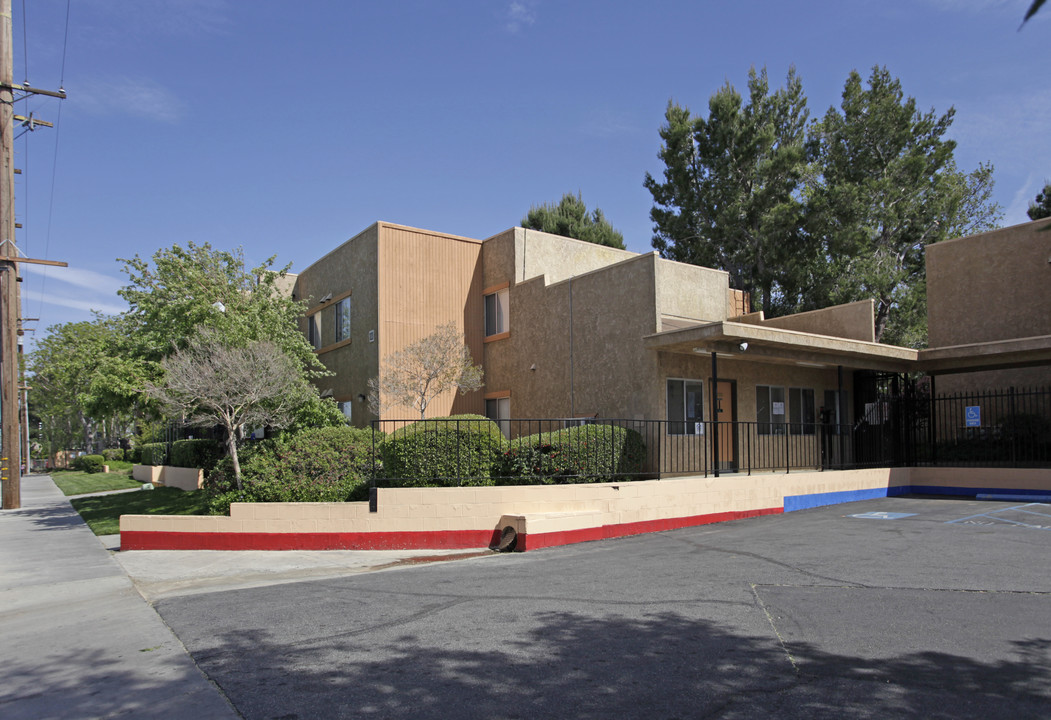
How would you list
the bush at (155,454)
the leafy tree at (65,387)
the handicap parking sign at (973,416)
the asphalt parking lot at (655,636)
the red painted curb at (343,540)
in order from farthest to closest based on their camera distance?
the leafy tree at (65,387), the bush at (155,454), the handicap parking sign at (973,416), the red painted curb at (343,540), the asphalt parking lot at (655,636)

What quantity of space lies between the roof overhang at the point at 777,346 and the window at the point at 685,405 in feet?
2.90

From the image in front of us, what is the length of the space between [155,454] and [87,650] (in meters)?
24.7

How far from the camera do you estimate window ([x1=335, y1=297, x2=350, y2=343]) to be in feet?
68.9

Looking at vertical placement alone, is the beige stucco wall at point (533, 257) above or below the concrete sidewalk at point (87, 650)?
above

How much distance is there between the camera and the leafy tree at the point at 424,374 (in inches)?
672

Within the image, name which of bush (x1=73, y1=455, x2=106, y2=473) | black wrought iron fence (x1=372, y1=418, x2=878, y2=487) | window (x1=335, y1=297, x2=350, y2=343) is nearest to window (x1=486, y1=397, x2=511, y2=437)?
window (x1=335, y1=297, x2=350, y2=343)

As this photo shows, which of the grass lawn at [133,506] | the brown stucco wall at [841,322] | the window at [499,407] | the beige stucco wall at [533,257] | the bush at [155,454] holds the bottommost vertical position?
the grass lawn at [133,506]

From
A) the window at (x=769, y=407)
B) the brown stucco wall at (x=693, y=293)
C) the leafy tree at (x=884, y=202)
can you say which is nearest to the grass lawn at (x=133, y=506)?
the brown stucco wall at (x=693, y=293)

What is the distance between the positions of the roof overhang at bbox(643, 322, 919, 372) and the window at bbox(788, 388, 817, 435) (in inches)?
51.3

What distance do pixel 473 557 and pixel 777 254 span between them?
22.6 metres

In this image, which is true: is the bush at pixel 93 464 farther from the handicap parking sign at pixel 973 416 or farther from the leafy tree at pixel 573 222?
the handicap parking sign at pixel 973 416

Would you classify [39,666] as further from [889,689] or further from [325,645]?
[889,689]

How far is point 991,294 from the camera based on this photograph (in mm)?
20109

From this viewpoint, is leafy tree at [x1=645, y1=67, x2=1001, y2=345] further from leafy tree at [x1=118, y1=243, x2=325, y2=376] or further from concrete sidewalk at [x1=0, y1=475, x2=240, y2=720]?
concrete sidewalk at [x1=0, y1=475, x2=240, y2=720]
